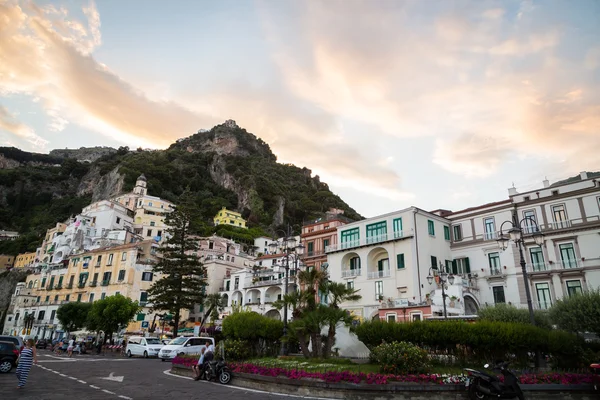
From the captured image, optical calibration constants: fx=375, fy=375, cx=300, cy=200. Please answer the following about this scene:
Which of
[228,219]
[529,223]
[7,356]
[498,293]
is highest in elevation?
[228,219]

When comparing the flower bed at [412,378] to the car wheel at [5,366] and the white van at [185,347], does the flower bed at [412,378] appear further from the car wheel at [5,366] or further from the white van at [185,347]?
the white van at [185,347]

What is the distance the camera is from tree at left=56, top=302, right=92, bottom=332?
45.4m

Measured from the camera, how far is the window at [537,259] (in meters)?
30.7

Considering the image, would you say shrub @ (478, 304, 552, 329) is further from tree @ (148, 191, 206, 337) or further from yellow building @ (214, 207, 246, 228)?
yellow building @ (214, 207, 246, 228)

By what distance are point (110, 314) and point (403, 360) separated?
35751 mm

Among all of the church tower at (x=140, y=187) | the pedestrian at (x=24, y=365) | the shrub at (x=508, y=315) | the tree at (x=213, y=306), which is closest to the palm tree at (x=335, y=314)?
the shrub at (x=508, y=315)

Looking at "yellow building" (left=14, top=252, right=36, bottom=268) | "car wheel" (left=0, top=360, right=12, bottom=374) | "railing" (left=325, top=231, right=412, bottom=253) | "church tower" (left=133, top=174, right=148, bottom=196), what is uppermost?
"church tower" (left=133, top=174, right=148, bottom=196)

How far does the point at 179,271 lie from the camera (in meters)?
41.6

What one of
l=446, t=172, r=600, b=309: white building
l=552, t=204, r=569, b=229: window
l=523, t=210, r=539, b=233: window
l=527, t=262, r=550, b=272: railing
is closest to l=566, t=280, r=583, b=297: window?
l=446, t=172, r=600, b=309: white building

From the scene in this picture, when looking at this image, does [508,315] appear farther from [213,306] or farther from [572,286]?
[213,306]

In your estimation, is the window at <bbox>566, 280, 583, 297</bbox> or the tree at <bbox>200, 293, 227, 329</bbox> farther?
the tree at <bbox>200, 293, 227, 329</bbox>

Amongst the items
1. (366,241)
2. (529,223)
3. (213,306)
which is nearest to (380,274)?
(366,241)

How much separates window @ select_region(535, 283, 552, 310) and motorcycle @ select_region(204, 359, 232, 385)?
2653 cm

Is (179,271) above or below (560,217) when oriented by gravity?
below
